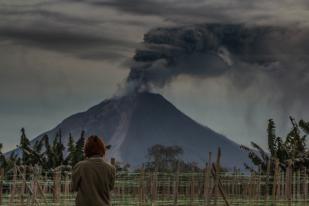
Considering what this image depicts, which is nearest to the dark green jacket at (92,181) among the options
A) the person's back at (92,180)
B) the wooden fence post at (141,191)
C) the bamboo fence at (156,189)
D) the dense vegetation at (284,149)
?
the person's back at (92,180)

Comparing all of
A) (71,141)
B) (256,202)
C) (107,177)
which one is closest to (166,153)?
(71,141)

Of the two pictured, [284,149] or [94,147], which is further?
[284,149]

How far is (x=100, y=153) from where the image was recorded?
8555 millimetres

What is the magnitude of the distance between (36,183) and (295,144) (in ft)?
62.4

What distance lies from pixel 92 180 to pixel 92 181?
0.03ft

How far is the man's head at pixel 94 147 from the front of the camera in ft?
27.9

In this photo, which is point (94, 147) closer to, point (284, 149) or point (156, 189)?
point (156, 189)

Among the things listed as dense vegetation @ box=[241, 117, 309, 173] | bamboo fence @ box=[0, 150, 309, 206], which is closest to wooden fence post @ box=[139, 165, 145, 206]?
bamboo fence @ box=[0, 150, 309, 206]

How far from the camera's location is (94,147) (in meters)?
8.52

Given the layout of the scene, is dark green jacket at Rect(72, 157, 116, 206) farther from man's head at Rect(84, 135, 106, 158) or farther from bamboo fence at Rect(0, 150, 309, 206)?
bamboo fence at Rect(0, 150, 309, 206)

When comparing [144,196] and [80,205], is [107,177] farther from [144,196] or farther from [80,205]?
[144,196]

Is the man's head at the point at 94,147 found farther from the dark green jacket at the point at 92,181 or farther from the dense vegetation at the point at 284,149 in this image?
the dense vegetation at the point at 284,149

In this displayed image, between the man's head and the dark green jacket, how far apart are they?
0.06 metres

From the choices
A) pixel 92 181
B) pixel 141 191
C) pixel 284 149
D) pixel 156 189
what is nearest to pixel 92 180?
pixel 92 181
